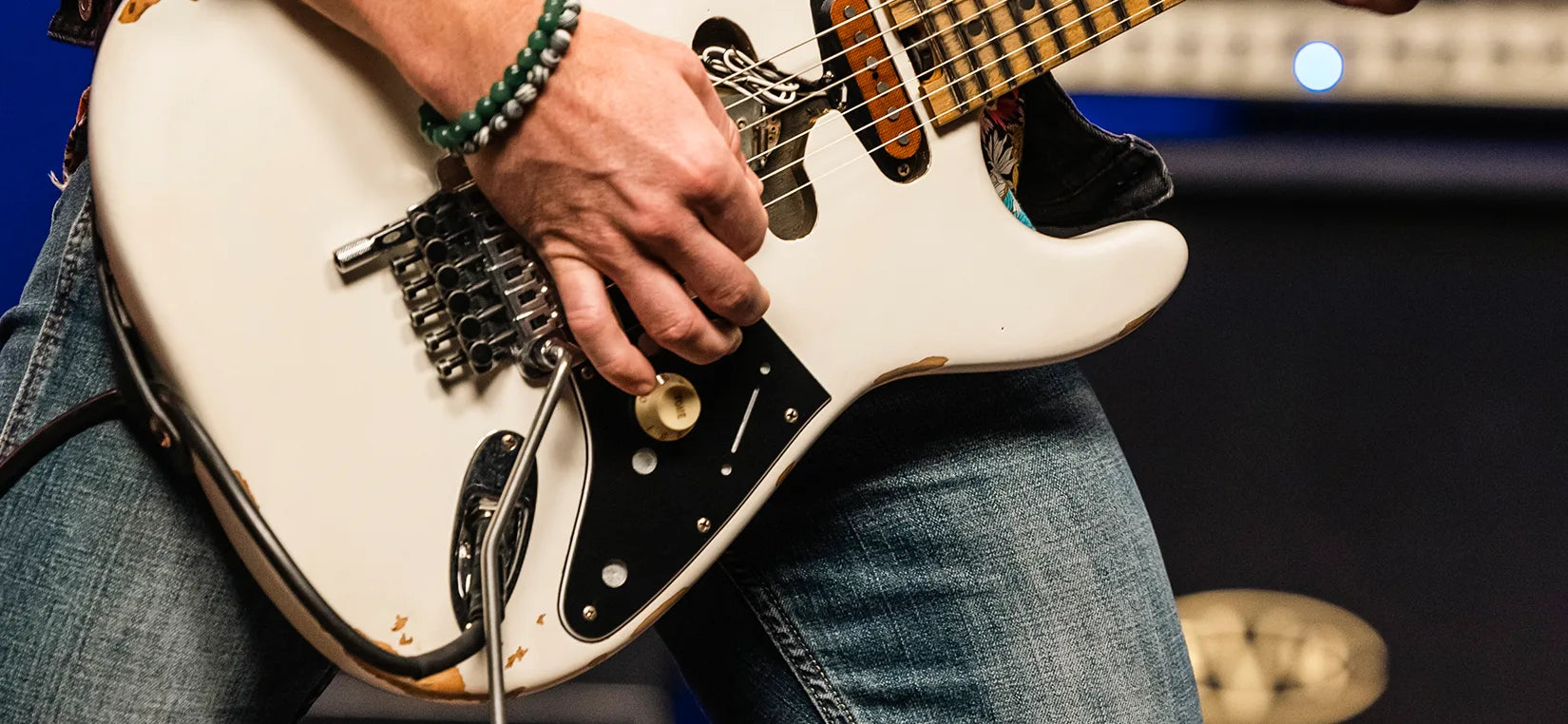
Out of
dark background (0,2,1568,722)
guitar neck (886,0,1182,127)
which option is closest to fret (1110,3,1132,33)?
guitar neck (886,0,1182,127)

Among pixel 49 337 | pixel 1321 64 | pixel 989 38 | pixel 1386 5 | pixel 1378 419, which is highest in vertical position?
pixel 49 337

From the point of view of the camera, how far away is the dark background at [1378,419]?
1.38 m

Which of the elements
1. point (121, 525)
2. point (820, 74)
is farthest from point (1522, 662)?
point (121, 525)

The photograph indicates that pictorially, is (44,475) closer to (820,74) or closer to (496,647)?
(496,647)

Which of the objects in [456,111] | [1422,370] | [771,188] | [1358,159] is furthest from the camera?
[1422,370]

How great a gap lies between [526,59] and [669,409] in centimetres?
17

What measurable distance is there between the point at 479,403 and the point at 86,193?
0.73 feet

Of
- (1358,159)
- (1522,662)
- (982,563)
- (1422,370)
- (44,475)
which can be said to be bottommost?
(1522,662)

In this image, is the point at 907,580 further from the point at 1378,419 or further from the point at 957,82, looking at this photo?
the point at 1378,419

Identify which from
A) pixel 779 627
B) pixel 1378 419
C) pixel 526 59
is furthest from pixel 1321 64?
pixel 526 59

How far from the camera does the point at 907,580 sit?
637 mm

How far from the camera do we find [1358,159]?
4.32ft

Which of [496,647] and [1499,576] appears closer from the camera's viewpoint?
[496,647]

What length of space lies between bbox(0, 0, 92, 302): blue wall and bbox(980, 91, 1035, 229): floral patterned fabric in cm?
77
